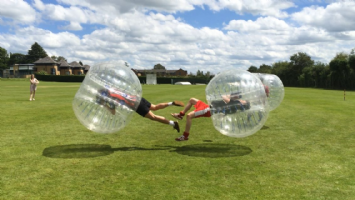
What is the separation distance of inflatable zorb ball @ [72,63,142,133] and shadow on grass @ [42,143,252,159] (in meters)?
0.72

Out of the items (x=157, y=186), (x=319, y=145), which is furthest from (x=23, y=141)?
(x=319, y=145)

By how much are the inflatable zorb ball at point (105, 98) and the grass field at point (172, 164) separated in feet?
2.92

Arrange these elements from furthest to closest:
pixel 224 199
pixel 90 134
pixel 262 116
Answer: pixel 90 134 < pixel 262 116 < pixel 224 199

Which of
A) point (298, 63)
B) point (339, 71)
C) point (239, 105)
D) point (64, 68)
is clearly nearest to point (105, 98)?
point (239, 105)

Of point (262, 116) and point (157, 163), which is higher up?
point (262, 116)

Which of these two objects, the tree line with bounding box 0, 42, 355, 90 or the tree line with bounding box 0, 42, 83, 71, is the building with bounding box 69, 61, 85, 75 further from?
the tree line with bounding box 0, 42, 355, 90

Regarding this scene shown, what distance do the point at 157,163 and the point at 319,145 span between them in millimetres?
5110

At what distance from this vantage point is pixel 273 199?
492 centimetres

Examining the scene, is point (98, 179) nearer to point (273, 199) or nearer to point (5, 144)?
point (273, 199)

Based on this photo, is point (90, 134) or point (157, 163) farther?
point (90, 134)

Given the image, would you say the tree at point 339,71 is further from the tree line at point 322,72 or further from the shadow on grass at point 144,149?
the shadow on grass at point 144,149

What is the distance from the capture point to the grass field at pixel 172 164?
5188mm

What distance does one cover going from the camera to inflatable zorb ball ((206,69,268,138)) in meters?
7.53

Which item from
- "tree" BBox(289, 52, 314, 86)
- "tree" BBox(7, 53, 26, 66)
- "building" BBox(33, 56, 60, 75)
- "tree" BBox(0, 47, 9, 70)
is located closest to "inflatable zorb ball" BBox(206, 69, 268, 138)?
"tree" BBox(289, 52, 314, 86)
